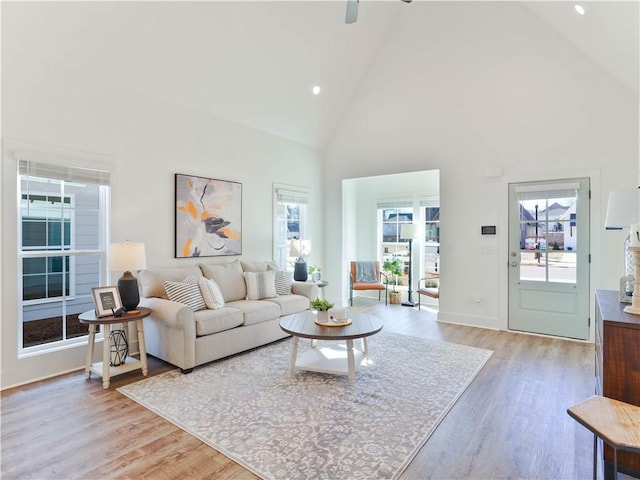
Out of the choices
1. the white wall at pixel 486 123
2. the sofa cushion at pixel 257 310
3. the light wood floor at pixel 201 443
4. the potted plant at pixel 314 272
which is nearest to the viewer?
the light wood floor at pixel 201 443

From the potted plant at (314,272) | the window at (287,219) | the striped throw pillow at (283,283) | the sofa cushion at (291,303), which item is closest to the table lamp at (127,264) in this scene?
the sofa cushion at (291,303)

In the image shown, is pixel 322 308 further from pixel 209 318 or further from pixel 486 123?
pixel 486 123

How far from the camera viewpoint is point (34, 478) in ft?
6.49

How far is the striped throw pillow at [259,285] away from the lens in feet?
15.0

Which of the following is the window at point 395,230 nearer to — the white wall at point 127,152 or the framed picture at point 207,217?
the white wall at point 127,152

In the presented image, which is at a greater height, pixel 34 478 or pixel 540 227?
pixel 540 227

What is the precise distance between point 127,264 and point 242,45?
9.31 ft

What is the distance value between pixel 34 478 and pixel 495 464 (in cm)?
262

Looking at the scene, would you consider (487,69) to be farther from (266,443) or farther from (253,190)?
(266,443)

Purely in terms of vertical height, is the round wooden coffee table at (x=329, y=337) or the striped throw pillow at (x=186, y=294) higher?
the striped throw pillow at (x=186, y=294)

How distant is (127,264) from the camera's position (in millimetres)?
3311

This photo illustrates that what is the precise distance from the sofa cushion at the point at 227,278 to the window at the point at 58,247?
Answer: 1.13 metres

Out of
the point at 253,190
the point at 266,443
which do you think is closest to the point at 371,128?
the point at 253,190

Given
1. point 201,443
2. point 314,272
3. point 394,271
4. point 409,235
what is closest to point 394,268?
point 394,271
